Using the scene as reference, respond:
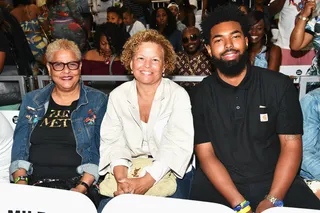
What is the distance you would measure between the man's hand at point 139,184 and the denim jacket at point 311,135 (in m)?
1.06

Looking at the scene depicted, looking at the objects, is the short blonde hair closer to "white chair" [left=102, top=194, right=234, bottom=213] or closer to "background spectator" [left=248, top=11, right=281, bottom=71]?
"white chair" [left=102, top=194, right=234, bottom=213]

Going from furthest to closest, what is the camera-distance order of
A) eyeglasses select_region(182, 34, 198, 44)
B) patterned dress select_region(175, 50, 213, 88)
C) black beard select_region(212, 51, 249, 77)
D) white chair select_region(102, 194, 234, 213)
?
1. eyeglasses select_region(182, 34, 198, 44)
2. patterned dress select_region(175, 50, 213, 88)
3. black beard select_region(212, 51, 249, 77)
4. white chair select_region(102, 194, 234, 213)

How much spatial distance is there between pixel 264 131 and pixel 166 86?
0.70 meters

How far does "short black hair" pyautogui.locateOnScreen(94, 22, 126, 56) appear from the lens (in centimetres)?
418

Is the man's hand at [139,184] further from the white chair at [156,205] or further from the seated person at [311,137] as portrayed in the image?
the seated person at [311,137]

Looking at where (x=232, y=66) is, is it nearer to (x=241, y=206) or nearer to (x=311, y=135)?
(x=311, y=135)

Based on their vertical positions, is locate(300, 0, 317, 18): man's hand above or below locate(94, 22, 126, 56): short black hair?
above

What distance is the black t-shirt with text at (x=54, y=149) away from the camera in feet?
7.85

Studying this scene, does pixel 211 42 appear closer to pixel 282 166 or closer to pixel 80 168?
pixel 282 166

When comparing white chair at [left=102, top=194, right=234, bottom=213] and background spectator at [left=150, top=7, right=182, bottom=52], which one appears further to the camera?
background spectator at [left=150, top=7, right=182, bottom=52]

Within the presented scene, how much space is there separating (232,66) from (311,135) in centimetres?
72

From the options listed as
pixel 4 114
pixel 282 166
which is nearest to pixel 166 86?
pixel 282 166

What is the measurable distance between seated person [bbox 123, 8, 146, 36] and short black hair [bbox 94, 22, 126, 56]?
1.62 meters

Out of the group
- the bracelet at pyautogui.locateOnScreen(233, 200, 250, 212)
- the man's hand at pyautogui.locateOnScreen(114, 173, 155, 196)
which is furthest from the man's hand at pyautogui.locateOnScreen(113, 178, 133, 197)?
the bracelet at pyautogui.locateOnScreen(233, 200, 250, 212)
